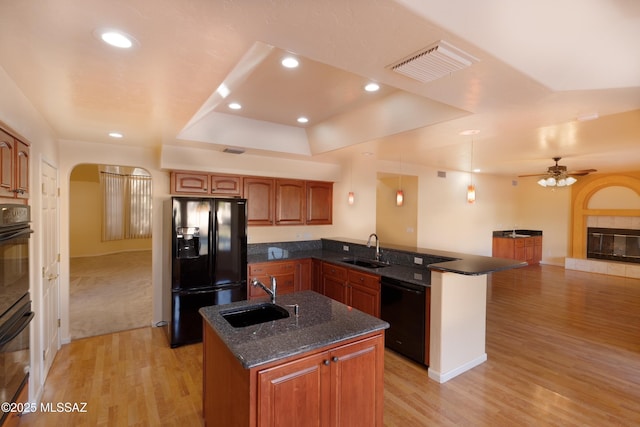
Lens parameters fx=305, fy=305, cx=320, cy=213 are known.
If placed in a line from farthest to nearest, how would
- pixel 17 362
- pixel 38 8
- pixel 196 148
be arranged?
pixel 196 148 < pixel 17 362 < pixel 38 8

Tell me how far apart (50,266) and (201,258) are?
142cm

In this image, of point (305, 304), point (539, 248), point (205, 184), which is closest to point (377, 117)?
point (305, 304)

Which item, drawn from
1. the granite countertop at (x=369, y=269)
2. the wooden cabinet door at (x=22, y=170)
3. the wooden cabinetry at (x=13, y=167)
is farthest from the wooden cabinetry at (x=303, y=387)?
the wooden cabinet door at (x=22, y=170)

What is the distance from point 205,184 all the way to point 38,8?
9.83 ft

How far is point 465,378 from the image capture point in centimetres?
290

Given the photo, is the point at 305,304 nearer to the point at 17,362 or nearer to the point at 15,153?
the point at 17,362

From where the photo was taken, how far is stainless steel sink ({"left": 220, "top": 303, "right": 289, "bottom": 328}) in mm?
2125

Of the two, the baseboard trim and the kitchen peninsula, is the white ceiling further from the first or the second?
the baseboard trim

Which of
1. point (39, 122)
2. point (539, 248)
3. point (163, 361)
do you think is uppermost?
point (39, 122)

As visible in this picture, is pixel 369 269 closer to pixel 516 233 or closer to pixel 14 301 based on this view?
pixel 14 301

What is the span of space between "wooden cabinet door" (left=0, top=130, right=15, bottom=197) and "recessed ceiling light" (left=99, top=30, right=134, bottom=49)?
0.95 metres

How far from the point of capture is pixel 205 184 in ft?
13.7

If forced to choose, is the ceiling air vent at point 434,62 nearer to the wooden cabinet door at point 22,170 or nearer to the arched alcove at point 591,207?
the wooden cabinet door at point 22,170

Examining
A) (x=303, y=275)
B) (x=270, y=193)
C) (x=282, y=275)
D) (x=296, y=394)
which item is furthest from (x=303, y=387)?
(x=270, y=193)
